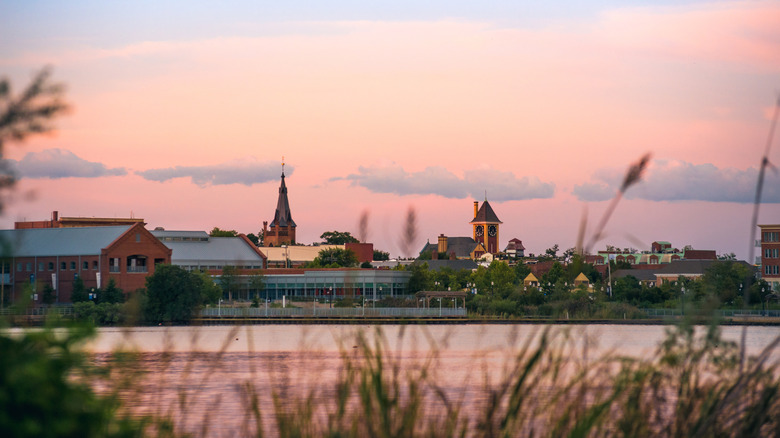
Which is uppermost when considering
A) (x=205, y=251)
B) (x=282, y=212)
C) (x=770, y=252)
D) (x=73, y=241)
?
(x=282, y=212)

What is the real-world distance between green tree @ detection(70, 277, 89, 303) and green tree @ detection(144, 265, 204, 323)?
11.2 metres

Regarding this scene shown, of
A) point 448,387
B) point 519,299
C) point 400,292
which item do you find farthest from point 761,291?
point 448,387

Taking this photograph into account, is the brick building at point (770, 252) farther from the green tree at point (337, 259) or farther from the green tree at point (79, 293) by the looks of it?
the green tree at point (79, 293)

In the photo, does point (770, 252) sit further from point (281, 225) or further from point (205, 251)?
point (281, 225)

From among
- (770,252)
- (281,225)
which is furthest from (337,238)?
(770,252)

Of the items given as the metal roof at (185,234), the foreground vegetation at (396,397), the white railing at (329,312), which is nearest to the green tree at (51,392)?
the foreground vegetation at (396,397)

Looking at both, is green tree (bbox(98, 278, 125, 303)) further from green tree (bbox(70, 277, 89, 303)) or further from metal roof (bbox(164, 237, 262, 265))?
metal roof (bbox(164, 237, 262, 265))

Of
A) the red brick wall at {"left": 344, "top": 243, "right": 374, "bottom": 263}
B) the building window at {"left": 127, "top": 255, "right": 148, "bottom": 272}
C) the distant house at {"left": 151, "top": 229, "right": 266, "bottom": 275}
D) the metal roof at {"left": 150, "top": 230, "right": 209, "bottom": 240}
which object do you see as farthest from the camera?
the red brick wall at {"left": 344, "top": 243, "right": 374, "bottom": 263}

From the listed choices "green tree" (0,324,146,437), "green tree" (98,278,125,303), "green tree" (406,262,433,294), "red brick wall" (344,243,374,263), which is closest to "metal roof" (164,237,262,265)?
"red brick wall" (344,243,374,263)

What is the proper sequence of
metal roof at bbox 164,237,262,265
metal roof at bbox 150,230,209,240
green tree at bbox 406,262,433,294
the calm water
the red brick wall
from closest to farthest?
the calm water < green tree at bbox 406,262,433,294 < metal roof at bbox 164,237,262,265 < metal roof at bbox 150,230,209,240 < the red brick wall

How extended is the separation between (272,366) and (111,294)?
69.6m

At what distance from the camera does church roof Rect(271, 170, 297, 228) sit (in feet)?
615

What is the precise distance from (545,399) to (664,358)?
1.06m

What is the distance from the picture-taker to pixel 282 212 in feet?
622
